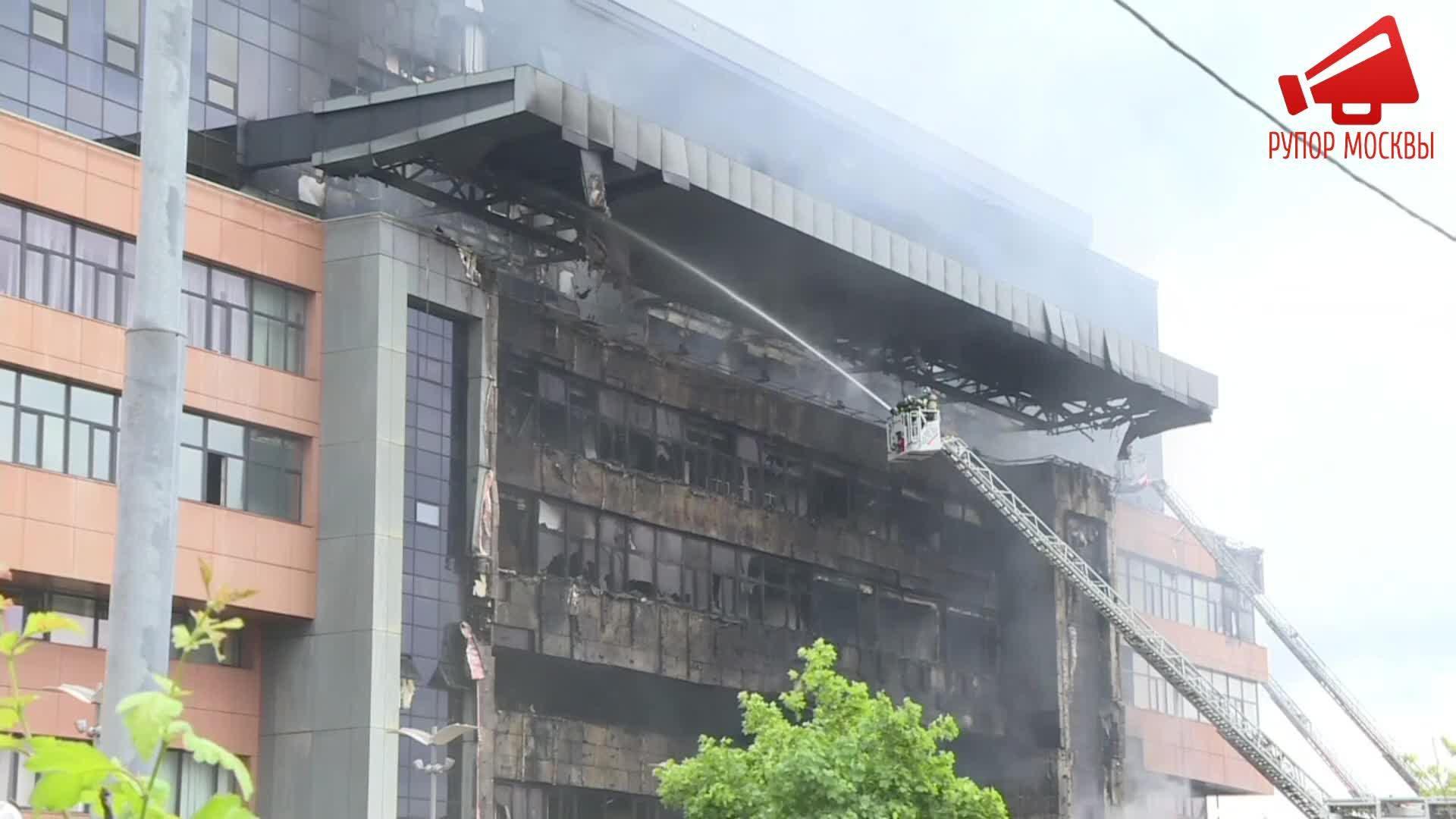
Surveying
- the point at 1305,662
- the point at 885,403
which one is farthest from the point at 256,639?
the point at 1305,662

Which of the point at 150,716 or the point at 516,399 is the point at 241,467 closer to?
the point at 516,399

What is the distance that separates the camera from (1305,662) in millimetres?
59312

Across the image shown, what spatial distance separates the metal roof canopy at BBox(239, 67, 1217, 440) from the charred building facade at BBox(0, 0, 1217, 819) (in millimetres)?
105

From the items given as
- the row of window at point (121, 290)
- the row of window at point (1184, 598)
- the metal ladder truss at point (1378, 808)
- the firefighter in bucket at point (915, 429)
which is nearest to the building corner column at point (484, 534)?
the row of window at point (121, 290)

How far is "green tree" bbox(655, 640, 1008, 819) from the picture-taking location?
35406mm

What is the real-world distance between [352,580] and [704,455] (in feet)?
39.6

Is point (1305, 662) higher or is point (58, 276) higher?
point (58, 276)

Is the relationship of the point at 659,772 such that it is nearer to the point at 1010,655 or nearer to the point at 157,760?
the point at 1010,655

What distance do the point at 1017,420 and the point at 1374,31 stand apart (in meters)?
26.7

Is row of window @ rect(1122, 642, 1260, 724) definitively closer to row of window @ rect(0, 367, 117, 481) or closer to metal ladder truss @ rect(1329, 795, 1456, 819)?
metal ladder truss @ rect(1329, 795, 1456, 819)

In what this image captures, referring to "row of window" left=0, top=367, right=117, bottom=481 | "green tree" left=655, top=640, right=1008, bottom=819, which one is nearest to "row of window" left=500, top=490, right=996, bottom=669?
"green tree" left=655, top=640, right=1008, bottom=819

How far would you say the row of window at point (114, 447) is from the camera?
33.9m

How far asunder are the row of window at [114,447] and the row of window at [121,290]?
138 cm

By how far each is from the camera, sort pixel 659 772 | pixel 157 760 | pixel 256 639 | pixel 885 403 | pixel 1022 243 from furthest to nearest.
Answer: pixel 1022 243
pixel 885 403
pixel 659 772
pixel 256 639
pixel 157 760
